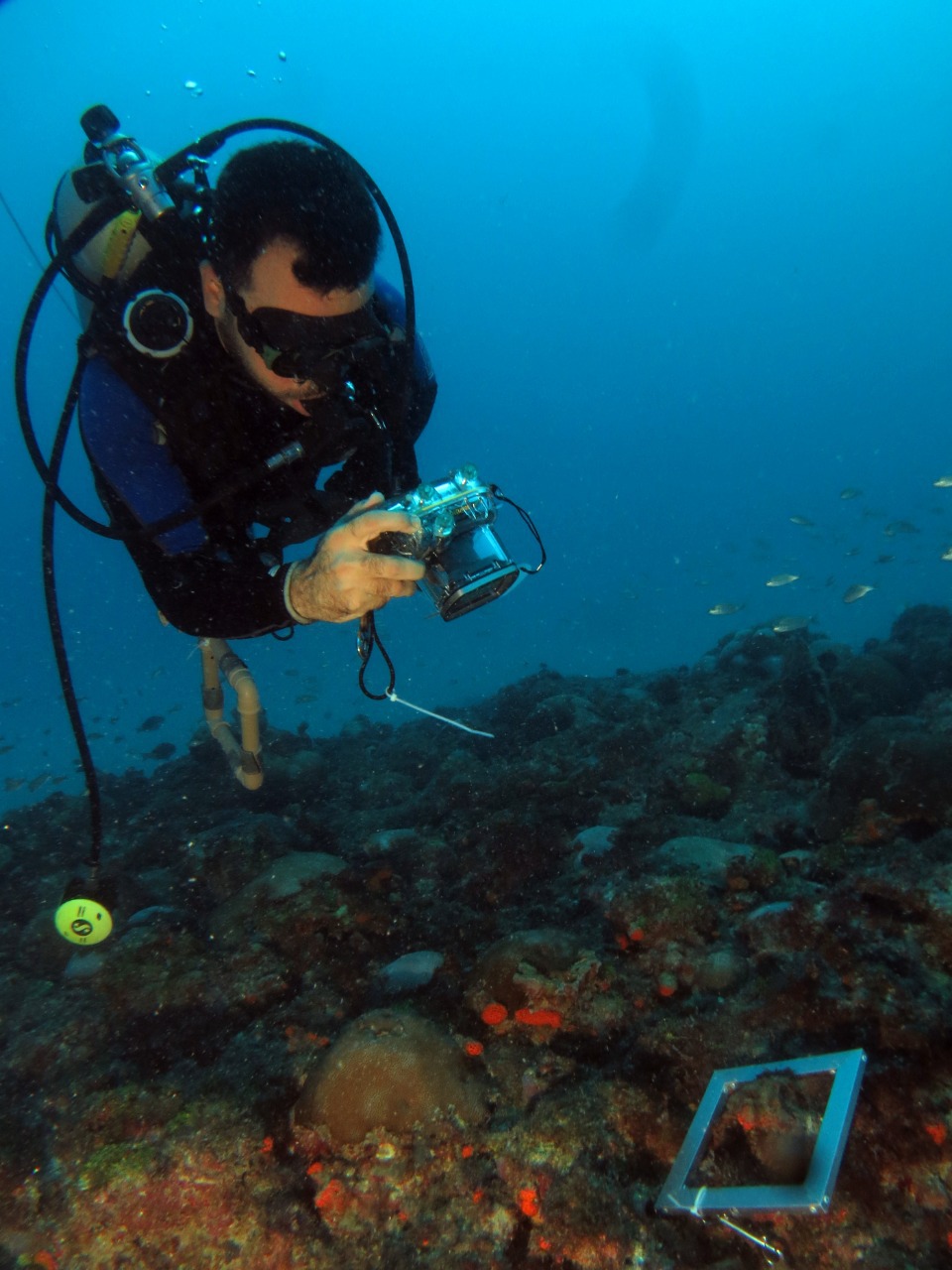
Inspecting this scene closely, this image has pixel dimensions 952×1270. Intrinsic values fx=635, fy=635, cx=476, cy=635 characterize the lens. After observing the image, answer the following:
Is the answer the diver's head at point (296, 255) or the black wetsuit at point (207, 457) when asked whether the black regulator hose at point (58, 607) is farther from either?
the diver's head at point (296, 255)

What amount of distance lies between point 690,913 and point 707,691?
6959 mm

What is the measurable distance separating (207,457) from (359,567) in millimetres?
1609

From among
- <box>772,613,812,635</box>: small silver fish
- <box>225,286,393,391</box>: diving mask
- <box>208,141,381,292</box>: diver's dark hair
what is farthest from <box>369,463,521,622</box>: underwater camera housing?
<box>772,613,812,635</box>: small silver fish

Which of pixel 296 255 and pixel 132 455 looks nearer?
pixel 296 255

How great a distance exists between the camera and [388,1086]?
2.87m

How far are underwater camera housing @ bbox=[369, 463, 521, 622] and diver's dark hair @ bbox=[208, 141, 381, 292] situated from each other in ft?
3.96

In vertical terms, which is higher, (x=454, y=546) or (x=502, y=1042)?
(x=454, y=546)

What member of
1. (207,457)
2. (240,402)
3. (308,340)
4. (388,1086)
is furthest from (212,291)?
(388,1086)

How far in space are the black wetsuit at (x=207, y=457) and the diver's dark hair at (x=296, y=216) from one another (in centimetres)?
47

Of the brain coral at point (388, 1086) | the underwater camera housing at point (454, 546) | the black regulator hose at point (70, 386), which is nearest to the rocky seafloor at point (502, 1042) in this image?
the brain coral at point (388, 1086)

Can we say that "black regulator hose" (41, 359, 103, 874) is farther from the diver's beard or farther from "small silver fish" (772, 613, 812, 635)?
"small silver fish" (772, 613, 812, 635)

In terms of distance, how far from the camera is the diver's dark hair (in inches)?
111

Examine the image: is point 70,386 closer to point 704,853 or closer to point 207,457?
point 207,457

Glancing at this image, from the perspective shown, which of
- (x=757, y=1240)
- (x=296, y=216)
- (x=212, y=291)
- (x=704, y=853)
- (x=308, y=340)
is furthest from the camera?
(x=704, y=853)
